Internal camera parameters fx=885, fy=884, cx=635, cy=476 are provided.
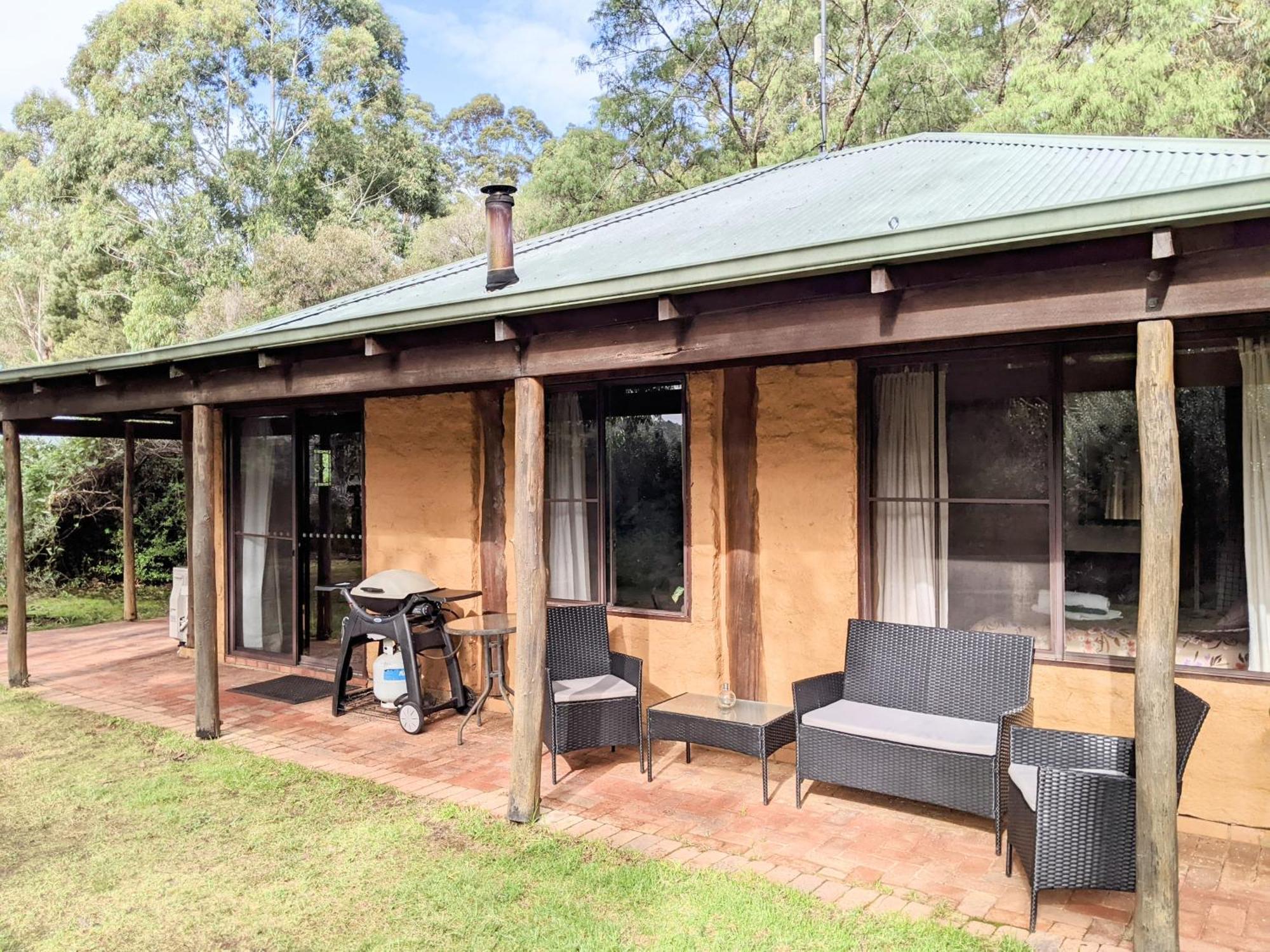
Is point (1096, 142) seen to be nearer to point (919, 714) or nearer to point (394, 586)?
point (919, 714)

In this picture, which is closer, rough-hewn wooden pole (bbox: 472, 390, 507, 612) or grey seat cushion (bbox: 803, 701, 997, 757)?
grey seat cushion (bbox: 803, 701, 997, 757)

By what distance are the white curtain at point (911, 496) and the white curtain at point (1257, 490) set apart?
4.30 ft

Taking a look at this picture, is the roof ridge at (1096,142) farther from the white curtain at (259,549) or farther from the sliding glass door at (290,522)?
the white curtain at (259,549)

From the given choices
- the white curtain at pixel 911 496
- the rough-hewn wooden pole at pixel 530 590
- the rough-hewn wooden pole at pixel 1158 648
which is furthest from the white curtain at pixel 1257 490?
the rough-hewn wooden pole at pixel 530 590

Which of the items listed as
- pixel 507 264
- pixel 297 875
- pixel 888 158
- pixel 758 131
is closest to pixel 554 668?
pixel 297 875

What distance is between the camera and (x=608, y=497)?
5824 millimetres

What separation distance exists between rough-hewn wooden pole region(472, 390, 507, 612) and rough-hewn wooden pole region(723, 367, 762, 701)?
169cm

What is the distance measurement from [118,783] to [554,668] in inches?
94.6

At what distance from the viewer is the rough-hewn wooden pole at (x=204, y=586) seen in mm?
5469

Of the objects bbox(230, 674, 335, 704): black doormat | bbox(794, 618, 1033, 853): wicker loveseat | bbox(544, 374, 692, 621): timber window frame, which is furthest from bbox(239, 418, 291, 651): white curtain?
bbox(794, 618, 1033, 853): wicker loveseat

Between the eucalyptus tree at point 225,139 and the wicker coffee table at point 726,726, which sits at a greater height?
the eucalyptus tree at point 225,139

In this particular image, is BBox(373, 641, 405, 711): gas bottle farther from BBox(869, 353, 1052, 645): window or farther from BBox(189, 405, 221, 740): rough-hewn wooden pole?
BBox(869, 353, 1052, 645): window

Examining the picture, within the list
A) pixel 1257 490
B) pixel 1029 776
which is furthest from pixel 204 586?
pixel 1257 490

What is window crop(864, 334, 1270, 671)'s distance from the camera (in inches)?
156
